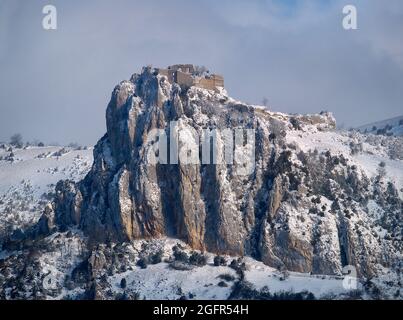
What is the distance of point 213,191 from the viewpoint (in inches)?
5620

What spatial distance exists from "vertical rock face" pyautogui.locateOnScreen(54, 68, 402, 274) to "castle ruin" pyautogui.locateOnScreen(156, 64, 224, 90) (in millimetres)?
2130

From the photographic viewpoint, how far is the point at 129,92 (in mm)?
153500

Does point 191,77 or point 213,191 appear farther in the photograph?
point 191,77

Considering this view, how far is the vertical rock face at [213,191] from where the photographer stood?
141 m

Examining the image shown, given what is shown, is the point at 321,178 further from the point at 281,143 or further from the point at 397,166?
the point at 397,166

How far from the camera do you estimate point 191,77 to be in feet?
511

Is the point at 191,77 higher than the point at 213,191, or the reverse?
the point at 191,77

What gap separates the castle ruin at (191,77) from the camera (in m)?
155

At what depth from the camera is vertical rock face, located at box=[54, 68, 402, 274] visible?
141 m

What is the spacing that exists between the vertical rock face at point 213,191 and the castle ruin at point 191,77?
2.13m

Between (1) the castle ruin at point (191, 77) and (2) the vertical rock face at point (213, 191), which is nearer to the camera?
(2) the vertical rock face at point (213, 191)

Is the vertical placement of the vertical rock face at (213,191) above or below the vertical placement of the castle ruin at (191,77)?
below

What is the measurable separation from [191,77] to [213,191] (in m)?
21.9
